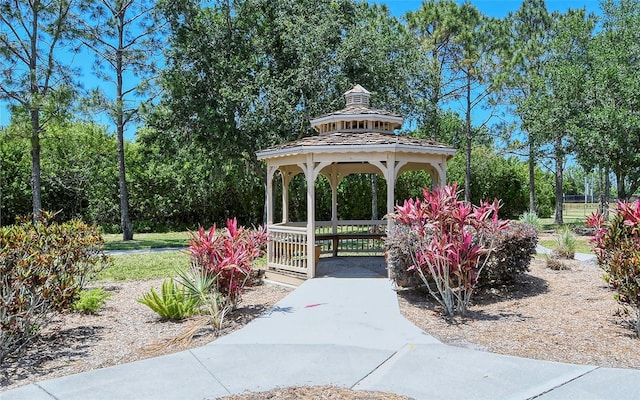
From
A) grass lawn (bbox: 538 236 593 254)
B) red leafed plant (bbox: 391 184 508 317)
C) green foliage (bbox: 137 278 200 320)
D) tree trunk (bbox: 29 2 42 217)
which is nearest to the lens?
red leafed plant (bbox: 391 184 508 317)

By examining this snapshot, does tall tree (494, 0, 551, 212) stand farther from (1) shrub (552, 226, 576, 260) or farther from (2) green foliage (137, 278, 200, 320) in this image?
(2) green foliage (137, 278, 200, 320)

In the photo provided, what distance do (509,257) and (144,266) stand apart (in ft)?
28.2

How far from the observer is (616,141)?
A: 18.3 m

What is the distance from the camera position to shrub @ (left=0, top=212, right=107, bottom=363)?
4.84m

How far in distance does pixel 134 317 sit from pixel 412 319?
398 centimetres

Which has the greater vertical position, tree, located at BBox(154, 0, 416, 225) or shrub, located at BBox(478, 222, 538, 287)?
tree, located at BBox(154, 0, 416, 225)

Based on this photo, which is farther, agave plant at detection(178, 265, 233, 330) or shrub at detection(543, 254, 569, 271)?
shrub at detection(543, 254, 569, 271)

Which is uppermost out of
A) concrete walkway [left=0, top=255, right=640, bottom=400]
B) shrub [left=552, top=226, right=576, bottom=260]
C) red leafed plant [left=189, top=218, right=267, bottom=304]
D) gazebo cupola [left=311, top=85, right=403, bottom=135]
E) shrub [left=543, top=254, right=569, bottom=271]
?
gazebo cupola [left=311, top=85, right=403, bottom=135]

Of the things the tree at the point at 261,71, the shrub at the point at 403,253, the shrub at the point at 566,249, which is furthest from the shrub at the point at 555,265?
the tree at the point at 261,71

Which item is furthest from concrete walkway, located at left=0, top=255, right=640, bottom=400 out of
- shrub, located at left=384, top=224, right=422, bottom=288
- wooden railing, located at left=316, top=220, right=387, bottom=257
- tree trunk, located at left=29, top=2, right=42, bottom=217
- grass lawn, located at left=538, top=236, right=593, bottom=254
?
tree trunk, located at left=29, top=2, right=42, bottom=217

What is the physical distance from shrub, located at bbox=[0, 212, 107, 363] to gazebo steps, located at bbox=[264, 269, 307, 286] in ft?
13.7

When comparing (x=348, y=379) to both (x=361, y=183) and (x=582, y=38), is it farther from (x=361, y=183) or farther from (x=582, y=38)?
(x=582, y=38)

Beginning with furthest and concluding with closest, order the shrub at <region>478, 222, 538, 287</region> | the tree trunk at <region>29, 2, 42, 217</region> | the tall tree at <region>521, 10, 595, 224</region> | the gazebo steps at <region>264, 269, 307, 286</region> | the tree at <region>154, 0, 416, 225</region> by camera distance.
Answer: the tall tree at <region>521, 10, 595, 224</region> → the tree at <region>154, 0, 416, 225</region> → the tree trunk at <region>29, 2, 42, 217</region> → the gazebo steps at <region>264, 269, 307, 286</region> → the shrub at <region>478, 222, 538, 287</region>

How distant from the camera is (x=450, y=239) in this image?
6469 millimetres
